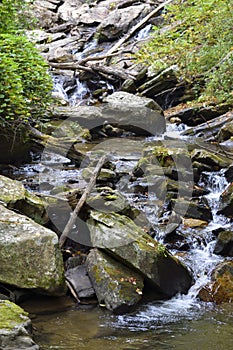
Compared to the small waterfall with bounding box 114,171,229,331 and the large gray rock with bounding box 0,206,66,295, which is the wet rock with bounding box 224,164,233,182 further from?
the large gray rock with bounding box 0,206,66,295

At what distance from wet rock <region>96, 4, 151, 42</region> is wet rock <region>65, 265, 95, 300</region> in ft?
66.5

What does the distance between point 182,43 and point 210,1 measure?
1659mm

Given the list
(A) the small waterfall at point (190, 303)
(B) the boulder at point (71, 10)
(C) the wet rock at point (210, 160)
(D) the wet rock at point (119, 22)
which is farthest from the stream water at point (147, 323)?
(B) the boulder at point (71, 10)

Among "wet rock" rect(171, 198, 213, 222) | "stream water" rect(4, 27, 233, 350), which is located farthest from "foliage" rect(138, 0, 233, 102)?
"stream water" rect(4, 27, 233, 350)

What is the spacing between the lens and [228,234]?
7199 millimetres

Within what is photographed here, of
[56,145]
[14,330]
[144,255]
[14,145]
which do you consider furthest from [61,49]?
[14,330]

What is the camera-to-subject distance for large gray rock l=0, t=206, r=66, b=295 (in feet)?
18.0

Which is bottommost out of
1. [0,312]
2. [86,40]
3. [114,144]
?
[114,144]

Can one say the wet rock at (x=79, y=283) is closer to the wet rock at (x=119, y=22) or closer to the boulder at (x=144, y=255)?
the boulder at (x=144, y=255)

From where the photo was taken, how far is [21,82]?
914cm

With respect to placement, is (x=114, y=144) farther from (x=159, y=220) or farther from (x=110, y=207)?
(x=110, y=207)

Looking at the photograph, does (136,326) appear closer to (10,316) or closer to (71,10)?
(10,316)

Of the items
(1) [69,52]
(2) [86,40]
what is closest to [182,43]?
(1) [69,52]

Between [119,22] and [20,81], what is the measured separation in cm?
1731
